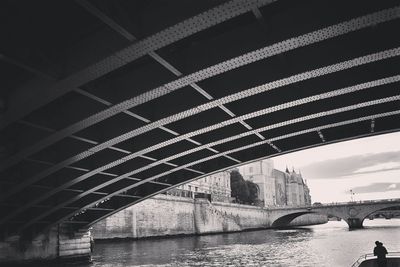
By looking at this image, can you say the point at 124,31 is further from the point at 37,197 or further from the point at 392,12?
the point at 37,197

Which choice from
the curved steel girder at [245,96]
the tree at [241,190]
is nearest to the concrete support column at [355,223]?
the tree at [241,190]

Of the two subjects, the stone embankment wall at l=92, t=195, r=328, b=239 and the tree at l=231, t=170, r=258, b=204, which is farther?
the tree at l=231, t=170, r=258, b=204

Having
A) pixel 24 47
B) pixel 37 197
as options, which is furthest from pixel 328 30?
pixel 37 197

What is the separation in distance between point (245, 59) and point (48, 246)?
2045 cm

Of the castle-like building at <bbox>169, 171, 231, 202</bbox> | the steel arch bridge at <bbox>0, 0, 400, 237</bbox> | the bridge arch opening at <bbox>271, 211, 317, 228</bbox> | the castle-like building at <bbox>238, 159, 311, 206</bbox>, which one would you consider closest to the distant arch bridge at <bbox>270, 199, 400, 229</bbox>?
the bridge arch opening at <bbox>271, 211, 317, 228</bbox>

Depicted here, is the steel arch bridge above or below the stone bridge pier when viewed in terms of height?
above

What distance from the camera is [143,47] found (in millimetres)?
8367

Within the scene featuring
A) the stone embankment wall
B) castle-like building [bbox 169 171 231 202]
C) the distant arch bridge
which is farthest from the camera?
castle-like building [bbox 169 171 231 202]

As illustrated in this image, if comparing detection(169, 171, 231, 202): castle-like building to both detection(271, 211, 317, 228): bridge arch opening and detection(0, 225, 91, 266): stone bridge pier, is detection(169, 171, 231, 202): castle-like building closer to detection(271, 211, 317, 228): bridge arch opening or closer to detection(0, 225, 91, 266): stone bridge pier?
detection(271, 211, 317, 228): bridge arch opening

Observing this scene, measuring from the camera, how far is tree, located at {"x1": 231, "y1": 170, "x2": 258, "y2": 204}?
109 m

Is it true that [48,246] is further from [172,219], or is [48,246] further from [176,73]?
[172,219]

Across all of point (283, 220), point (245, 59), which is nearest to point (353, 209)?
point (283, 220)

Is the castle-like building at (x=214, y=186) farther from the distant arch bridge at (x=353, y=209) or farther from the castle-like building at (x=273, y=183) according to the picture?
the castle-like building at (x=273, y=183)

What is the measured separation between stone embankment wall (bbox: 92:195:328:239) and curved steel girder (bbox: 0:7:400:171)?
36041 millimetres
